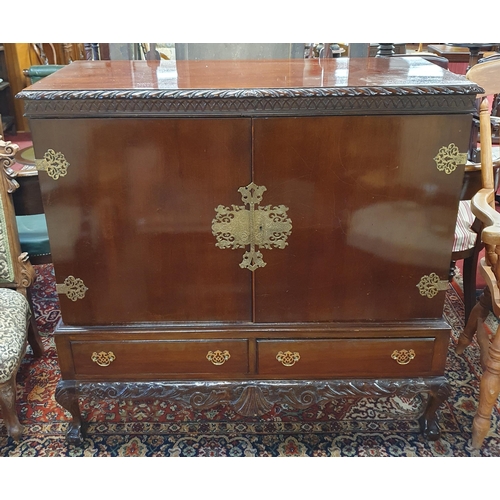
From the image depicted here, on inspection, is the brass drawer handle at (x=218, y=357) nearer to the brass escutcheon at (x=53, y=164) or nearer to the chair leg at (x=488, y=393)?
the brass escutcheon at (x=53, y=164)

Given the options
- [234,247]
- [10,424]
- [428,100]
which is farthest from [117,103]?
[10,424]

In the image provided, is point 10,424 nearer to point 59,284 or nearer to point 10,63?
point 59,284

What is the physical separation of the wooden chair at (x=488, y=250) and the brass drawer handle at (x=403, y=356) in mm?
258

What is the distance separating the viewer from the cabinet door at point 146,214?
57.8 inches

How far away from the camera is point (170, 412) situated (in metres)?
2.05

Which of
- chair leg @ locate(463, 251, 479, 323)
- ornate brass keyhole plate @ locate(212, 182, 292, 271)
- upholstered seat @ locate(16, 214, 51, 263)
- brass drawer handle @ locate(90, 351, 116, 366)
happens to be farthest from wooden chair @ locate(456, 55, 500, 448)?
upholstered seat @ locate(16, 214, 51, 263)

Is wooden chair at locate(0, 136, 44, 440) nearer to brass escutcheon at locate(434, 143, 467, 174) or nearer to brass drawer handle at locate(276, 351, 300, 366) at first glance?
brass drawer handle at locate(276, 351, 300, 366)

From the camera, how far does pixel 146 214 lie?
157 cm

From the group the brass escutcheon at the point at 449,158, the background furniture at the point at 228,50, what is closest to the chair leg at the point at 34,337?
the background furniture at the point at 228,50

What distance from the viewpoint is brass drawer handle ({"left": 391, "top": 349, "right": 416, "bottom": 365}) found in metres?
1.75

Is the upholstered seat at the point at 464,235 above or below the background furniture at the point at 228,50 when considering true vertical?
below

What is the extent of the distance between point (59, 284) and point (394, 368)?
3.76 ft

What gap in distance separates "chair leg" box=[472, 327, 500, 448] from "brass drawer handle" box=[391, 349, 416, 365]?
10.0 inches

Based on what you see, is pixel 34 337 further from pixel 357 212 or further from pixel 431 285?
pixel 431 285
